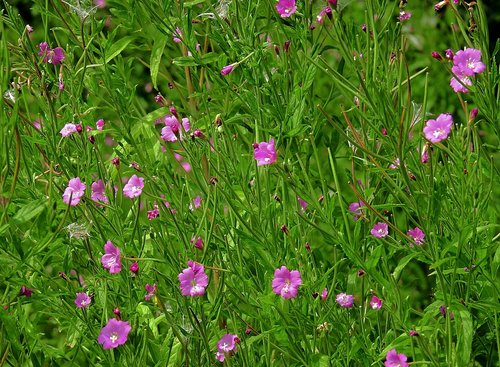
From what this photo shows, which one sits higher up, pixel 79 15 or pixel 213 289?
pixel 79 15

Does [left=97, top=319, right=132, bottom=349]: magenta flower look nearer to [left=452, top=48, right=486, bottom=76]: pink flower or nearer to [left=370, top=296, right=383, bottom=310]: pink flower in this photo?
[left=370, top=296, right=383, bottom=310]: pink flower

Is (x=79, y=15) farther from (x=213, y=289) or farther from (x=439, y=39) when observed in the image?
(x=439, y=39)

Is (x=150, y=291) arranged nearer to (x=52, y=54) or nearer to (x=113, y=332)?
(x=113, y=332)

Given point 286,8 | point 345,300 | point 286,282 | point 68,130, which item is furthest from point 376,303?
point 68,130

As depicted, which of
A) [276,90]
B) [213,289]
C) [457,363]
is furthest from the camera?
[213,289]

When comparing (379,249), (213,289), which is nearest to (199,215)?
(213,289)

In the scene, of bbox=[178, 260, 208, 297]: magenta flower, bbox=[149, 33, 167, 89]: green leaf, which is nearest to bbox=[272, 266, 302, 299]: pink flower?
bbox=[178, 260, 208, 297]: magenta flower

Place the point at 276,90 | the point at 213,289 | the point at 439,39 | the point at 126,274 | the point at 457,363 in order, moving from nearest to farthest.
→ the point at 457,363 → the point at 126,274 → the point at 276,90 → the point at 213,289 → the point at 439,39
